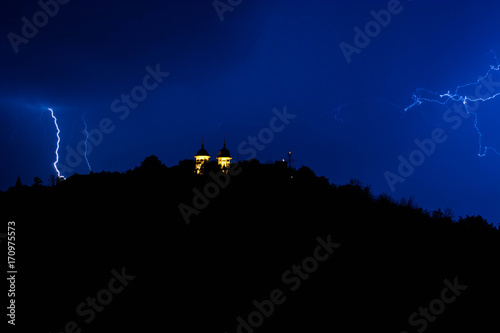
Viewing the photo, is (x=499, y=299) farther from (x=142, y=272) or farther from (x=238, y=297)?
(x=142, y=272)

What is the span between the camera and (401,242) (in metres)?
22.2

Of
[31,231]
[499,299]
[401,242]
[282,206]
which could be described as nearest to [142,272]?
[31,231]

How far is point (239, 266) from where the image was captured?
18625 mm

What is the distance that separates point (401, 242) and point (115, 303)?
55.9 feet

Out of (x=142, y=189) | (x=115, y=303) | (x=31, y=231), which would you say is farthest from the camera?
(x=142, y=189)

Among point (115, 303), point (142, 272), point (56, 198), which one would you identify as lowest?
point (115, 303)

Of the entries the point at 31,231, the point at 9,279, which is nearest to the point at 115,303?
the point at 9,279

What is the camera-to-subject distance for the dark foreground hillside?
15359mm

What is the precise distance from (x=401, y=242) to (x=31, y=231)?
22.8 meters

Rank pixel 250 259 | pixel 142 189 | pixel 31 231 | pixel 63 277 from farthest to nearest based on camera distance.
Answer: pixel 142 189, pixel 31 231, pixel 250 259, pixel 63 277

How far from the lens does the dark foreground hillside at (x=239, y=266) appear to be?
15359 mm

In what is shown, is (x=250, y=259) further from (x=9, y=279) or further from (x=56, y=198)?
(x=56, y=198)

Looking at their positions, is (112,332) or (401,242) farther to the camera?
(401,242)

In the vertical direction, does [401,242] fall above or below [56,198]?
below
